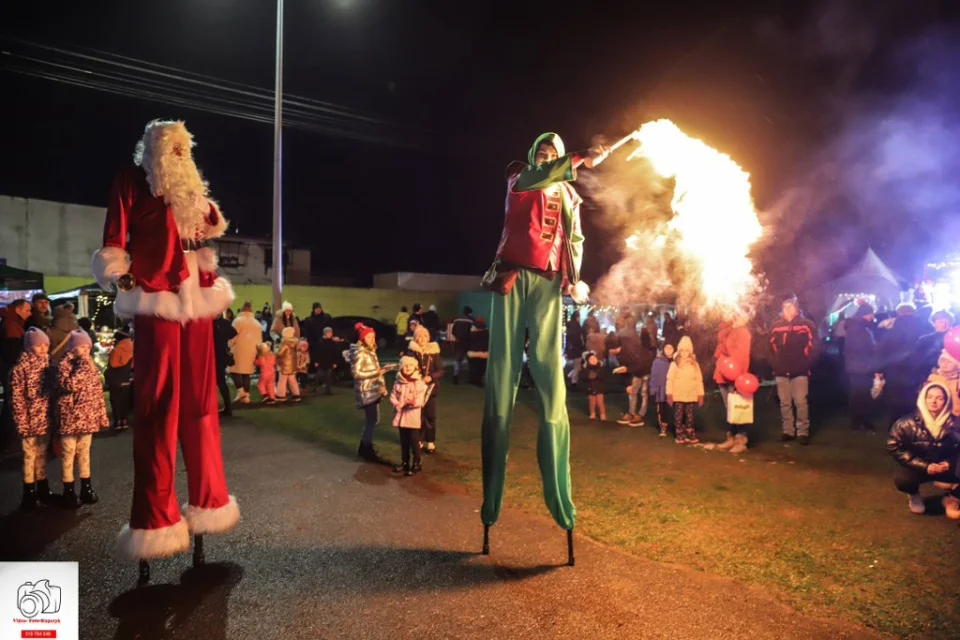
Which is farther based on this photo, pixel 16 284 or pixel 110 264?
pixel 16 284

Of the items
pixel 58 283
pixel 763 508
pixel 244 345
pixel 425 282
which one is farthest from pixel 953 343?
pixel 425 282

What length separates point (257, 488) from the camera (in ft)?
20.1

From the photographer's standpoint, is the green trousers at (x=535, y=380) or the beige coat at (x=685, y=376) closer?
the green trousers at (x=535, y=380)

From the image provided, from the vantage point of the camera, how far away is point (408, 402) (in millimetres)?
6922

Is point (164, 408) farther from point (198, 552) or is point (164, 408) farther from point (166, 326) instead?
point (198, 552)

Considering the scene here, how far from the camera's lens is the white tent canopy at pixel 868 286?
20156 mm

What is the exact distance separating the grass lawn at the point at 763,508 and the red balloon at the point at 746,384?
0.85 meters

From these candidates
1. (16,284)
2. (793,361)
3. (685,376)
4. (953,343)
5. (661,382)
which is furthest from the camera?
(16,284)

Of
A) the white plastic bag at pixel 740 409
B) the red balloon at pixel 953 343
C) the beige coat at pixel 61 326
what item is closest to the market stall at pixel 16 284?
the beige coat at pixel 61 326

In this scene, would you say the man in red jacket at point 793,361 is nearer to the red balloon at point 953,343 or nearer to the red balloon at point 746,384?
the red balloon at point 746,384

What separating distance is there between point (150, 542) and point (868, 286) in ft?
74.3

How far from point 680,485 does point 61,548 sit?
572cm

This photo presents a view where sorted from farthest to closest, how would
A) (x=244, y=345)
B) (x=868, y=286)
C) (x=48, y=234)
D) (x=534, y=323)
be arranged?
(x=48, y=234) < (x=868, y=286) < (x=244, y=345) < (x=534, y=323)

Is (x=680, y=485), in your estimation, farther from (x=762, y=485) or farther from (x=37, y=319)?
(x=37, y=319)
